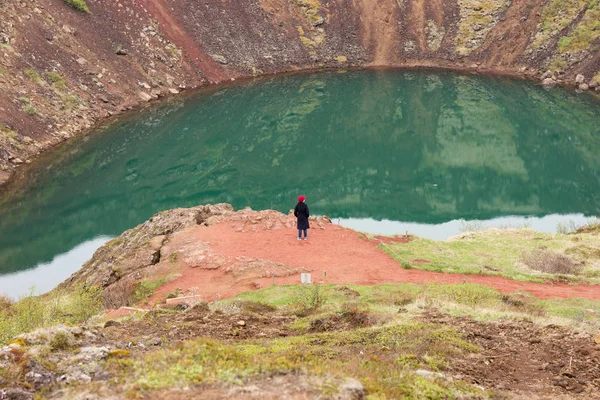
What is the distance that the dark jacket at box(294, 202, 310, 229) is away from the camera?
2714cm

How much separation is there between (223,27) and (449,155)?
127 ft

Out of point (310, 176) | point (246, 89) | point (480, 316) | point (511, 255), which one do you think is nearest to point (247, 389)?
point (480, 316)

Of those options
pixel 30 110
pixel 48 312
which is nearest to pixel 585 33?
pixel 30 110

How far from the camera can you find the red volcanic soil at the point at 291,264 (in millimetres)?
23594

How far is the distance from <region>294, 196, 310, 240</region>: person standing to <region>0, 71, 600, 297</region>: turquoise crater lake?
1289cm

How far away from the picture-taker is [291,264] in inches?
1007

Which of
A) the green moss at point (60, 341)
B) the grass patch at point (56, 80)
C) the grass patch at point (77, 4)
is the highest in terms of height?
the grass patch at point (77, 4)

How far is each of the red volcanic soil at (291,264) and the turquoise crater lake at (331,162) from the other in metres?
12.2

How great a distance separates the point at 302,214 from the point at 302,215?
66 mm

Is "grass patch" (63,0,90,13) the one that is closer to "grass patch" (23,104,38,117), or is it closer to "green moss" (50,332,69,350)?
"grass patch" (23,104,38,117)

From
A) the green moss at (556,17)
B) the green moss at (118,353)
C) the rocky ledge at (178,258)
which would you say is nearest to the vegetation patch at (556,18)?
the green moss at (556,17)

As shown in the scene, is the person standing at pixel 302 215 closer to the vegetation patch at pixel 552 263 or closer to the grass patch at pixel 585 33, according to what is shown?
the vegetation patch at pixel 552 263

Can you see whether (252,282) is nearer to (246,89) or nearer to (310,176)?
(310,176)

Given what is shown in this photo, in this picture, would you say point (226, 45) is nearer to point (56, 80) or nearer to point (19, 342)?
point (56, 80)
